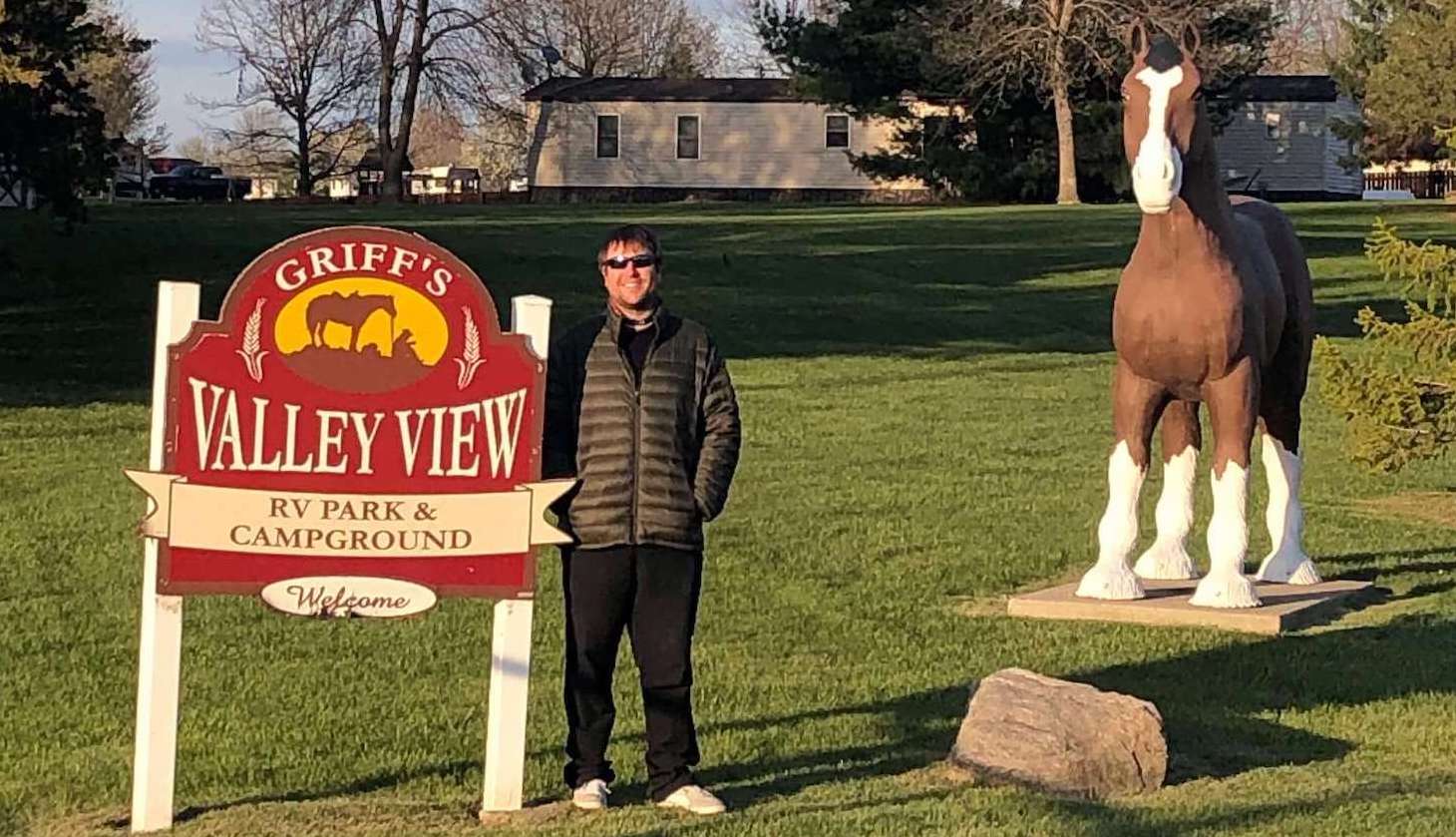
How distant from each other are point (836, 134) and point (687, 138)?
4.19m

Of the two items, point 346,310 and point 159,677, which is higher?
point 346,310

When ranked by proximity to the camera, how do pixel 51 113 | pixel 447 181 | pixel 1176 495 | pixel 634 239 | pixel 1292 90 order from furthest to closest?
pixel 447 181
pixel 1292 90
pixel 51 113
pixel 1176 495
pixel 634 239

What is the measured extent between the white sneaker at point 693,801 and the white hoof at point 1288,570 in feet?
17.7

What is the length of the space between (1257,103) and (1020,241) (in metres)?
23.9

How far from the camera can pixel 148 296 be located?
28.6 meters

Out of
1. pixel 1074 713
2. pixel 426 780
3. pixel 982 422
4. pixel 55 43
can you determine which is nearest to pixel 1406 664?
pixel 1074 713

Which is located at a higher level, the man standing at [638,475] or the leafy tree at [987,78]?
the leafy tree at [987,78]

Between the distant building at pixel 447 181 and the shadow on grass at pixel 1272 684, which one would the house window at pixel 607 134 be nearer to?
the distant building at pixel 447 181

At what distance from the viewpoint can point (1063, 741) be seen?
24.4ft

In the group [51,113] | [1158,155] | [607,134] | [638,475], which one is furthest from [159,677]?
[607,134]

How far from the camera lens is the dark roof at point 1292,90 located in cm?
5959

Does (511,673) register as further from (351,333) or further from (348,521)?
(351,333)

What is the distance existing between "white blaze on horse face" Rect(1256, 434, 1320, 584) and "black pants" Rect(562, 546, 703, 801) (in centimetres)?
541

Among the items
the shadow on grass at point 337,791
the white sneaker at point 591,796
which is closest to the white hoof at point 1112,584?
the shadow on grass at point 337,791
